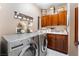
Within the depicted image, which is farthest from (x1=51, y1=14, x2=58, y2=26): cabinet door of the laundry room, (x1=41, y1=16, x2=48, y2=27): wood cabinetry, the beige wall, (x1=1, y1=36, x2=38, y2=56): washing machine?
(x1=1, y1=36, x2=38, y2=56): washing machine

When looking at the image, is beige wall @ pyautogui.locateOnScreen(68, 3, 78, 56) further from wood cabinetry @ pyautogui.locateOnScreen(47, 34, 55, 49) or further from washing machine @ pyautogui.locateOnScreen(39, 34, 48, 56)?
washing machine @ pyautogui.locateOnScreen(39, 34, 48, 56)

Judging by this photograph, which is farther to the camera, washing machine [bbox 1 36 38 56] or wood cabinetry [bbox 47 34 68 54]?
wood cabinetry [bbox 47 34 68 54]

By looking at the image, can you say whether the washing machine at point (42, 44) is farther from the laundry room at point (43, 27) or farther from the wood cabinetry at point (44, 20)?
the wood cabinetry at point (44, 20)

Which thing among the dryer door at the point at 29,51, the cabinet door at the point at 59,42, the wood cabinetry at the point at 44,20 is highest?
the wood cabinetry at the point at 44,20

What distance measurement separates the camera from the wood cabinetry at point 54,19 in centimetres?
158

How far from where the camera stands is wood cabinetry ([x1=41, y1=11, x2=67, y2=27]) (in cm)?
158

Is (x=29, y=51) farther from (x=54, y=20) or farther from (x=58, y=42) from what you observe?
(x=54, y=20)

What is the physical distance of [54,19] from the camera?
162 centimetres

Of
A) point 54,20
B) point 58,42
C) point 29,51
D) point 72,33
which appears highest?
point 54,20

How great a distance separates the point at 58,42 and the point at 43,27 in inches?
12.6

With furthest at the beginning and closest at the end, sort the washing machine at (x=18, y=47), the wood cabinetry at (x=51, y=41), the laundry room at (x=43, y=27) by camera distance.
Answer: the wood cabinetry at (x=51, y=41) → the laundry room at (x=43, y=27) → the washing machine at (x=18, y=47)

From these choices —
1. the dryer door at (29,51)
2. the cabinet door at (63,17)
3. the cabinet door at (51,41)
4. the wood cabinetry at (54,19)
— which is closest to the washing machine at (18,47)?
the dryer door at (29,51)

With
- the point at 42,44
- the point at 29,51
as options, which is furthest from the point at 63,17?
the point at 29,51

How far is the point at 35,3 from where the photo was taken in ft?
5.24
